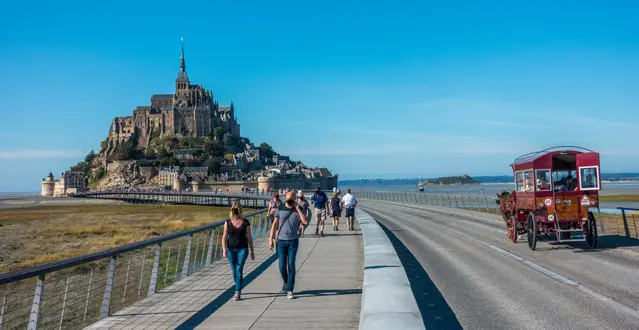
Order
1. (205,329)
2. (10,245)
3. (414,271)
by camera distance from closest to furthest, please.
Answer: (205,329)
(414,271)
(10,245)

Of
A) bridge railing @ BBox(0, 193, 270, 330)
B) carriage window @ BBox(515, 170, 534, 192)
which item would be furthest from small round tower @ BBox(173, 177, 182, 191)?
carriage window @ BBox(515, 170, 534, 192)

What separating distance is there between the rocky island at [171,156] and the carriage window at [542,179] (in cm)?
14997

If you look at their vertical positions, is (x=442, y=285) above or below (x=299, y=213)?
Answer: below

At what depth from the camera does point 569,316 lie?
7.78 m

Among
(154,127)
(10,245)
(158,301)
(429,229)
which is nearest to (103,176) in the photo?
(154,127)

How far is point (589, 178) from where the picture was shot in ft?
51.2

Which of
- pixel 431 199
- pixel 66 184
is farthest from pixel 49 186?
pixel 431 199

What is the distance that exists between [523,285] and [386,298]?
12.0 ft

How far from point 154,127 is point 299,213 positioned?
193 metres

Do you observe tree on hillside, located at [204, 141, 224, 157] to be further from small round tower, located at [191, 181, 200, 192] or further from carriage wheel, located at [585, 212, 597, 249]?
carriage wheel, located at [585, 212, 597, 249]

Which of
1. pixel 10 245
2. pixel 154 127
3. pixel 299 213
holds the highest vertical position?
pixel 154 127

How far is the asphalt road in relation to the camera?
7707 mm

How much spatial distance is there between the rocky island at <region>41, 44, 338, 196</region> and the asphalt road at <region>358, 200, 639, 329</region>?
15055 cm

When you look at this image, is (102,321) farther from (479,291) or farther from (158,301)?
(479,291)
